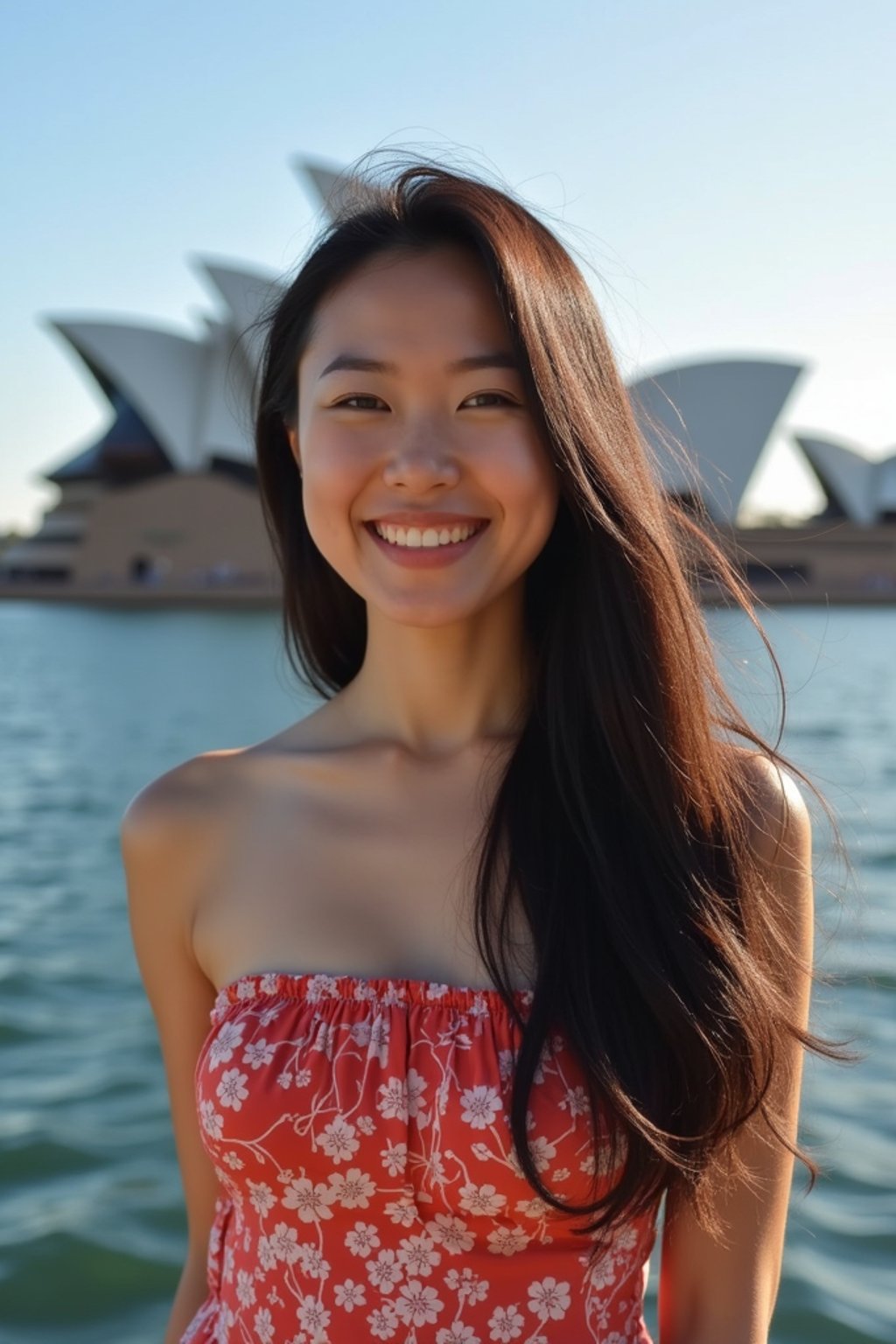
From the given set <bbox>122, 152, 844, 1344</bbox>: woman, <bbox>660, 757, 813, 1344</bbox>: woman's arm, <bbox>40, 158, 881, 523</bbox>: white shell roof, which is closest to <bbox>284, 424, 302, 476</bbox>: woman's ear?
<bbox>122, 152, 844, 1344</bbox>: woman

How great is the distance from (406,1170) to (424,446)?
56 cm

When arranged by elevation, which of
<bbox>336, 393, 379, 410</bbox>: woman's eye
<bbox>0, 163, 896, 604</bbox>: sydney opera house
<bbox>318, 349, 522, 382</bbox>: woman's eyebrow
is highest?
<bbox>318, 349, 522, 382</bbox>: woman's eyebrow

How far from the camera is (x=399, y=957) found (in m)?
1.15

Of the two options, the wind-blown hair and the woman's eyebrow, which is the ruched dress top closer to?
the wind-blown hair

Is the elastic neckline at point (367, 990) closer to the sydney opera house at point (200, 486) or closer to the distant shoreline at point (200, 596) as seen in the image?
the distant shoreline at point (200, 596)

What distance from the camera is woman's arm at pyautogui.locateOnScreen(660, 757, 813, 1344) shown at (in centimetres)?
111

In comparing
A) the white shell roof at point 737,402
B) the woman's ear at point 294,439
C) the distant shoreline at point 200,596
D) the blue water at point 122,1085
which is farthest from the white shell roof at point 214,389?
the woman's ear at point 294,439

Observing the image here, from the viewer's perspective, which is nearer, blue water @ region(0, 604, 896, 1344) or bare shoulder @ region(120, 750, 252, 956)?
bare shoulder @ region(120, 750, 252, 956)

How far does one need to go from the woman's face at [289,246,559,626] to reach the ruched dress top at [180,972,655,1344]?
344 mm

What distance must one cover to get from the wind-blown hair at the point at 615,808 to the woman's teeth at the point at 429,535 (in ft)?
0.31

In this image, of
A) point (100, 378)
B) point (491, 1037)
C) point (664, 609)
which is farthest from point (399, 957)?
point (100, 378)

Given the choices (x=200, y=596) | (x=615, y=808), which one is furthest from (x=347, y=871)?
(x=200, y=596)

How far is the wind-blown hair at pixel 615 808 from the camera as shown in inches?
42.1

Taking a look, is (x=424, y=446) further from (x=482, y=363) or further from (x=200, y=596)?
(x=200, y=596)
